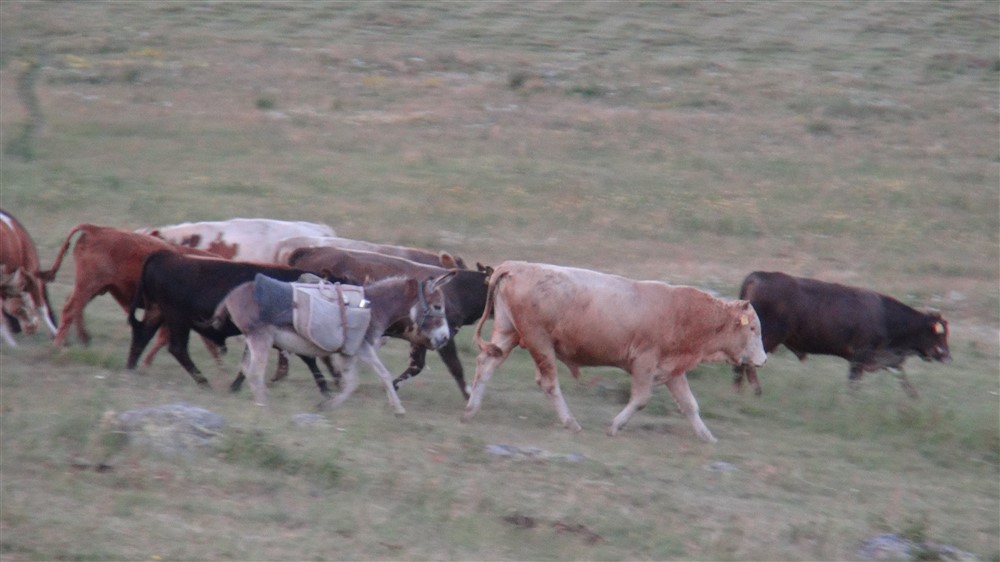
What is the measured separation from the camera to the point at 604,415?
10133mm

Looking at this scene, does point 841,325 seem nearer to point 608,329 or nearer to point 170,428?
point 608,329

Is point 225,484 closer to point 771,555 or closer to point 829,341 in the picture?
point 771,555

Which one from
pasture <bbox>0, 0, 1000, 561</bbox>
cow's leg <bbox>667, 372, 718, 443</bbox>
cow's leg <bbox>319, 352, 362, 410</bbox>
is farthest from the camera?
cow's leg <bbox>667, 372, 718, 443</bbox>

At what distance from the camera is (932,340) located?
12.0m

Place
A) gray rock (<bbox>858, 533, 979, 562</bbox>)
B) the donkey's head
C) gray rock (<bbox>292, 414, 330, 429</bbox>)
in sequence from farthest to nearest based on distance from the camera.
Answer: the donkey's head < gray rock (<bbox>292, 414, 330, 429</bbox>) < gray rock (<bbox>858, 533, 979, 562</bbox>)

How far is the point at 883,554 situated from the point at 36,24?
67.6 ft

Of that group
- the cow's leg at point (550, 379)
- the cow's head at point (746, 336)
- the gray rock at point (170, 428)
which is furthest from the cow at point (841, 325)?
the gray rock at point (170, 428)

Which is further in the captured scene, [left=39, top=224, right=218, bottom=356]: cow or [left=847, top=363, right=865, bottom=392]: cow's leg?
[left=847, top=363, right=865, bottom=392]: cow's leg

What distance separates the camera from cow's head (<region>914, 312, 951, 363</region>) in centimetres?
1194

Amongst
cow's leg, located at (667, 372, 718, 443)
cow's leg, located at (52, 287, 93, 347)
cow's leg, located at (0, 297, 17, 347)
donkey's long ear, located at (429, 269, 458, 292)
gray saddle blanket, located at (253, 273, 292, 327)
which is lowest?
cow's leg, located at (667, 372, 718, 443)

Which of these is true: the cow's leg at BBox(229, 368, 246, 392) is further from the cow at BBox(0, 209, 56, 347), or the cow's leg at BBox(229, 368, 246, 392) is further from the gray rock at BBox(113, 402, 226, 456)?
the cow at BBox(0, 209, 56, 347)

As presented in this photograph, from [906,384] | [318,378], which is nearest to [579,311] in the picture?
[318,378]

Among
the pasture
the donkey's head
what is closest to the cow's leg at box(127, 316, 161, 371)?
the pasture

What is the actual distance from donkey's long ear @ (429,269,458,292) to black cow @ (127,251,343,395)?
1.05 meters
